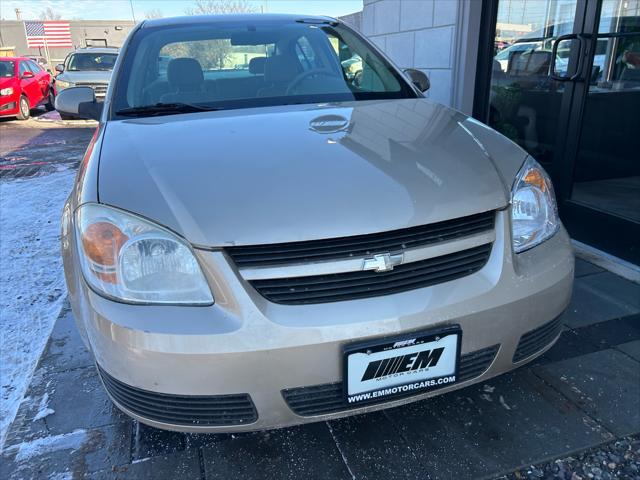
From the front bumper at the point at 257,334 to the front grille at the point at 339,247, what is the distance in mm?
64

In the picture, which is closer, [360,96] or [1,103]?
[360,96]

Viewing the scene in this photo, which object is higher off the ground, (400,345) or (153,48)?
(153,48)

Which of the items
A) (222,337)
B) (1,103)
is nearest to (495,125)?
(222,337)

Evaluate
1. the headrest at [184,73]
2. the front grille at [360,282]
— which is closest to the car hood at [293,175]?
the front grille at [360,282]

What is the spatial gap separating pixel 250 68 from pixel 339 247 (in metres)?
1.52

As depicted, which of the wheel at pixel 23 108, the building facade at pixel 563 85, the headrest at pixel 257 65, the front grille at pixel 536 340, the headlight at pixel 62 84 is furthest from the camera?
the wheel at pixel 23 108

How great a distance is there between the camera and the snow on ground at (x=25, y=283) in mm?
2145

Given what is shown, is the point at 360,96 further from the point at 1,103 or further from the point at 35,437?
the point at 1,103

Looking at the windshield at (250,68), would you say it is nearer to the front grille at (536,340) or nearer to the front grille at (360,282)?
the front grille at (360,282)

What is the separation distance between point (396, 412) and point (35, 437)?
4.30ft

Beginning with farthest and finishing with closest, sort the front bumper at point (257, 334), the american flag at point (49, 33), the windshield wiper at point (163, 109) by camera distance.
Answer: the american flag at point (49, 33)
the windshield wiper at point (163, 109)
the front bumper at point (257, 334)

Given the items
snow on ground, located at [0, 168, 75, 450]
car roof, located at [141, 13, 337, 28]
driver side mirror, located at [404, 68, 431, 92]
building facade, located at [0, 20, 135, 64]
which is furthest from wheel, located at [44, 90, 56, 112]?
building facade, located at [0, 20, 135, 64]

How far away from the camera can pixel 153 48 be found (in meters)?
2.49

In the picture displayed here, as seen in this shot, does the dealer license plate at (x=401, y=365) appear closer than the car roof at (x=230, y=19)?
Yes
